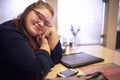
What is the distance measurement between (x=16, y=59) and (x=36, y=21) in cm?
26

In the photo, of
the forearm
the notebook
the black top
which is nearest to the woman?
the black top

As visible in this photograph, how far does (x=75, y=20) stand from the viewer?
8.10ft

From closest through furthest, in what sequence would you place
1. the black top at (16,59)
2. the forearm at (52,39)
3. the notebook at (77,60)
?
the black top at (16,59), the forearm at (52,39), the notebook at (77,60)

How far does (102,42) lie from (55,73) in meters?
1.68

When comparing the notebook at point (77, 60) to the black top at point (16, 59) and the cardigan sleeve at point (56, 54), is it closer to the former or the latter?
the cardigan sleeve at point (56, 54)

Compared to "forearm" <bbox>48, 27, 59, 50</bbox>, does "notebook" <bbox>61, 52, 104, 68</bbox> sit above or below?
below

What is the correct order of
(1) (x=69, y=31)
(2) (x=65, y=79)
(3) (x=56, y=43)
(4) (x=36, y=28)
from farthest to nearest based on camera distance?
(1) (x=69, y=31) < (3) (x=56, y=43) < (2) (x=65, y=79) < (4) (x=36, y=28)

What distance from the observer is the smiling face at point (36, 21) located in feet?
2.98

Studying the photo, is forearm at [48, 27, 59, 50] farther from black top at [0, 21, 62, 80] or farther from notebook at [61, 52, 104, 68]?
black top at [0, 21, 62, 80]

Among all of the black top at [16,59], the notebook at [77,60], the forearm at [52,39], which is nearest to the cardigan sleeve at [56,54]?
the forearm at [52,39]

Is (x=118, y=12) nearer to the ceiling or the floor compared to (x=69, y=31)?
nearer to the ceiling

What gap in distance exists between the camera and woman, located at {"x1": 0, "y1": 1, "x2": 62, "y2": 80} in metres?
0.73

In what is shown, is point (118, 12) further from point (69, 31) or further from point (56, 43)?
point (56, 43)

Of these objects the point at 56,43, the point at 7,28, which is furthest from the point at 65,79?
the point at 7,28
